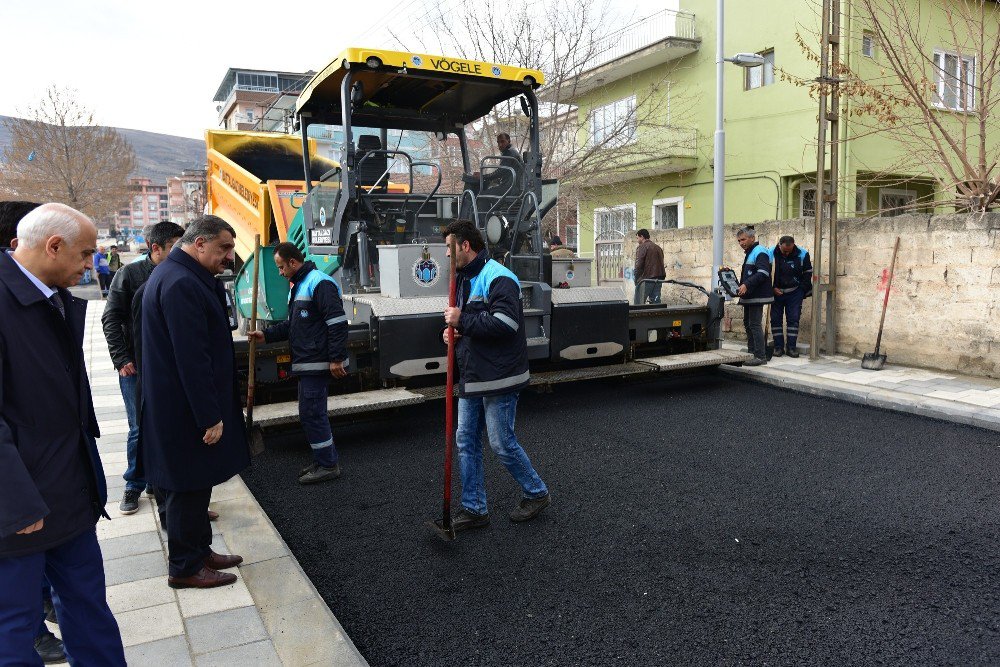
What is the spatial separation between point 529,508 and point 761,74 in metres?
15.5

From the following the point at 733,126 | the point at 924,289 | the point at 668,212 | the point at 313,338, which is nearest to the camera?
the point at 313,338

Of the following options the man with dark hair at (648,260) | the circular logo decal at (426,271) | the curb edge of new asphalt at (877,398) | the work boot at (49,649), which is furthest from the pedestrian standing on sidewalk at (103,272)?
the work boot at (49,649)

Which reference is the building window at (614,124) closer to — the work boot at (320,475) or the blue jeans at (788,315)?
the blue jeans at (788,315)

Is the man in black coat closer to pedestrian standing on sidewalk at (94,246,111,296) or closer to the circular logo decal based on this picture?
the circular logo decal

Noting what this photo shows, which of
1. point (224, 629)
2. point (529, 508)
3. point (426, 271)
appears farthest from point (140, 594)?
point (426, 271)

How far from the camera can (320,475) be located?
5000 millimetres

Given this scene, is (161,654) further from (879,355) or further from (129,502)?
(879,355)

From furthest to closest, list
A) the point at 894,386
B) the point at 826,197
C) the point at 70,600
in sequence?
the point at 826,197 < the point at 894,386 < the point at 70,600

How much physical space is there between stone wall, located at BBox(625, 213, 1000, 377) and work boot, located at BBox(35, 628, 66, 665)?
8.66m

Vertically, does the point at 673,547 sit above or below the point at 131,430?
below

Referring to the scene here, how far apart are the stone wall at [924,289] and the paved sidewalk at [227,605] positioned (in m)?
7.64

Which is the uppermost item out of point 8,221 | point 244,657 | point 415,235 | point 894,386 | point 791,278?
point 415,235

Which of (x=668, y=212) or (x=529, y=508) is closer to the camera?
(x=529, y=508)

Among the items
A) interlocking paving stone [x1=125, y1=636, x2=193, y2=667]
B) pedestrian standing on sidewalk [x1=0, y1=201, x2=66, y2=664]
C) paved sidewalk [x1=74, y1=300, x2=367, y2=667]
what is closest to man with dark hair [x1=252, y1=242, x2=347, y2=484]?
paved sidewalk [x1=74, y1=300, x2=367, y2=667]
